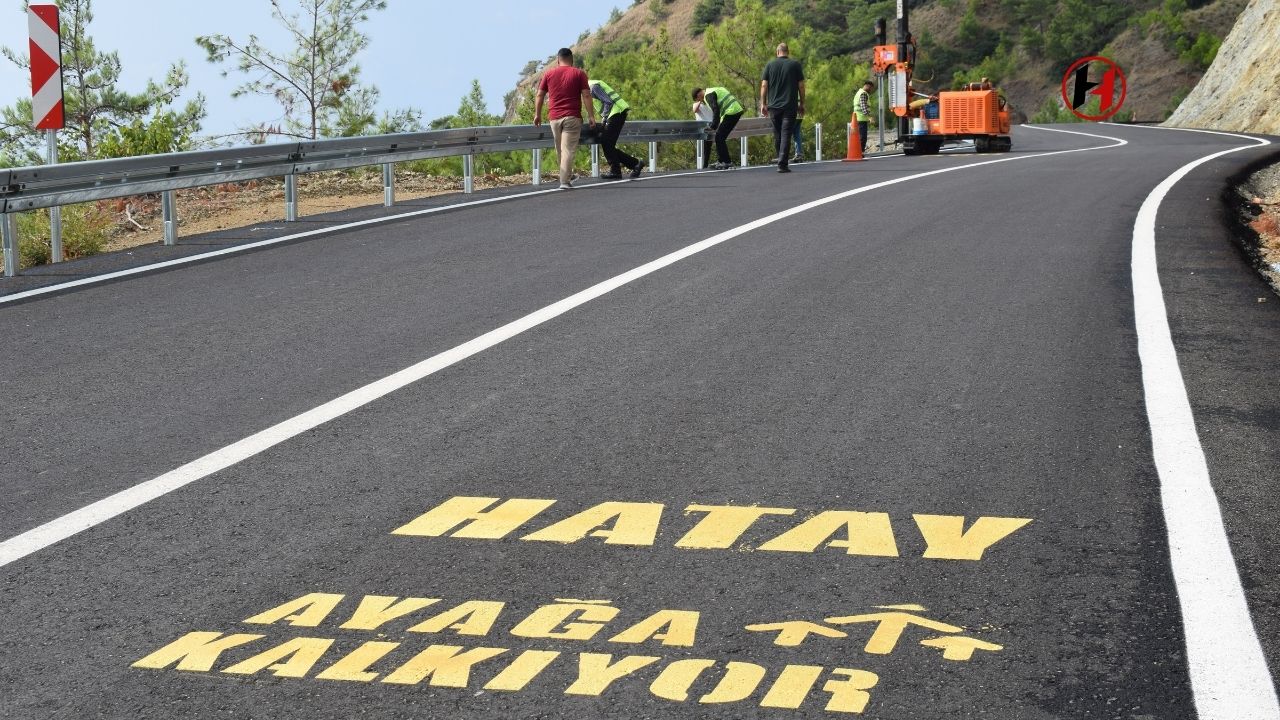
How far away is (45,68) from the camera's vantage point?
1376cm

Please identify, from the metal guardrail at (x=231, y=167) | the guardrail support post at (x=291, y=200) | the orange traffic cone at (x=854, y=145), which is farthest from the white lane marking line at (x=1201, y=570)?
the orange traffic cone at (x=854, y=145)

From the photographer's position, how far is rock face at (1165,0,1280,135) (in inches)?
1879

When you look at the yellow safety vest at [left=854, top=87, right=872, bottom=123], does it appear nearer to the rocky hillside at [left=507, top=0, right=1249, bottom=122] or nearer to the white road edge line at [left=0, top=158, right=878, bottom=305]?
the white road edge line at [left=0, top=158, right=878, bottom=305]

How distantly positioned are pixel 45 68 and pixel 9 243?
2727 millimetres

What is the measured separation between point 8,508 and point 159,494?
1.67 ft

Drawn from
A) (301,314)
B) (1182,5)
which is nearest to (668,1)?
(1182,5)

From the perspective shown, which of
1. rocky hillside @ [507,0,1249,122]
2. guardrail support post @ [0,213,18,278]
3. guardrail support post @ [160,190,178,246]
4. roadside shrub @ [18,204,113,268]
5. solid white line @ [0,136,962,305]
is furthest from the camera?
rocky hillside @ [507,0,1249,122]

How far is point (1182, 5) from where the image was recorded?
89.6m

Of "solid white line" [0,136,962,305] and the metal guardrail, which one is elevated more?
the metal guardrail

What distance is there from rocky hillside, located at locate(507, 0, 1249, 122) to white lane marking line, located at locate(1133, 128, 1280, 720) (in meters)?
68.2

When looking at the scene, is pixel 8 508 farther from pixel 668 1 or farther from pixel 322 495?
pixel 668 1

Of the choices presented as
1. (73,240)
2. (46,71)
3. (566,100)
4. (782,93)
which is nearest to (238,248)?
(46,71)

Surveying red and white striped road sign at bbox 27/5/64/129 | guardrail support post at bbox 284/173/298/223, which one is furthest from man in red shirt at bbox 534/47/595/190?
red and white striped road sign at bbox 27/5/64/129

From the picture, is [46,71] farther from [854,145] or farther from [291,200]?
[854,145]
